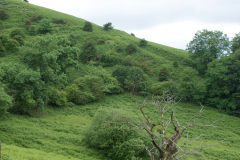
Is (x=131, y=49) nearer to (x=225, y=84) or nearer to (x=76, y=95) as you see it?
(x=225, y=84)

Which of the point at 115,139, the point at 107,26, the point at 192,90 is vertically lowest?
the point at 115,139

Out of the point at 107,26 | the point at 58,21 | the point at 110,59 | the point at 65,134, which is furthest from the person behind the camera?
the point at 107,26

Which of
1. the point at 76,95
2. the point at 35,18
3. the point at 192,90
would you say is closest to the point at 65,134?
the point at 76,95

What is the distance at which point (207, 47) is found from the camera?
186 feet

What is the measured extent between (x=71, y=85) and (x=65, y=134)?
1735cm

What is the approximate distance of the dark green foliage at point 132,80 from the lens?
46.2 m

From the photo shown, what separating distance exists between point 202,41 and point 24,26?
57.5 metres

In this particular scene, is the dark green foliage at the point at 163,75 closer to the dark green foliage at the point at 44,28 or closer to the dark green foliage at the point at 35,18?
the dark green foliage at the point at 44,28

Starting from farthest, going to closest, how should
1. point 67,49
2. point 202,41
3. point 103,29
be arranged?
point 103,29 < point 202,41 < point 67,49

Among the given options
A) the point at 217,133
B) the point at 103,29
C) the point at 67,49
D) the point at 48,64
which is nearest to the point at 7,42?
the point at 67,49

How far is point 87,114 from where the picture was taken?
114ft

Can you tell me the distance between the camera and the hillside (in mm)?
21797

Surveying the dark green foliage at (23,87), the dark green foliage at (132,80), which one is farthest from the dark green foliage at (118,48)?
the dark green foliage at (23,87)

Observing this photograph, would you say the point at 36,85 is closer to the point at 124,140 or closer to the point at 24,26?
the point at 124,140
